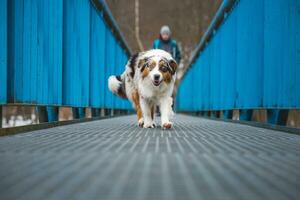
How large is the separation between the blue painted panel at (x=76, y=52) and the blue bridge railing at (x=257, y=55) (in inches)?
80.2

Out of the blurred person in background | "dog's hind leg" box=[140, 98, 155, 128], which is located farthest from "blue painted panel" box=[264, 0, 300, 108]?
the blurred person in background

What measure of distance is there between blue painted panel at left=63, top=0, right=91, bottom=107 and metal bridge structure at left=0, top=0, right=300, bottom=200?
0.01m

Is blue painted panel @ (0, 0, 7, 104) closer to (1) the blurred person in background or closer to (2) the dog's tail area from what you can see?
(2) the dog's tail area

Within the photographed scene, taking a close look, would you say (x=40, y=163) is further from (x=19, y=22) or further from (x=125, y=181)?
(x=19, y=22)

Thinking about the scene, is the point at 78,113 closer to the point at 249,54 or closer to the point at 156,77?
the point at 156,77

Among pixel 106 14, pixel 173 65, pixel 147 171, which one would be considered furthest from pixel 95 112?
pixel 147 171

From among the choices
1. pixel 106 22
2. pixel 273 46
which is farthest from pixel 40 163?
pixel 106 22

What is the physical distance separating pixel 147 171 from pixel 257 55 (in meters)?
3.44

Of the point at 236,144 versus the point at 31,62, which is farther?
the point at 31,62

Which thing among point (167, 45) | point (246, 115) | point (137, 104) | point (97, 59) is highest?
point (167, 45)

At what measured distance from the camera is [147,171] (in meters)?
1.67

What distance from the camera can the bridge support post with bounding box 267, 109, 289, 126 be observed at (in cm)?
410

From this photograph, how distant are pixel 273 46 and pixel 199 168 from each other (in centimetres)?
273

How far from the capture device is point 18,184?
1415 mm
